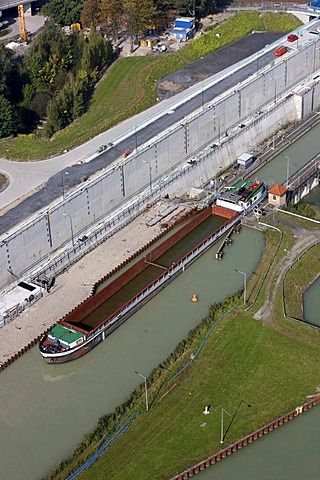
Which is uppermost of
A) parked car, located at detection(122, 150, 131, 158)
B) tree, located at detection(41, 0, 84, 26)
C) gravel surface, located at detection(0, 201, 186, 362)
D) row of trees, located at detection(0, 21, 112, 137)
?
tree, located at detection(41, 0, 84, 26)

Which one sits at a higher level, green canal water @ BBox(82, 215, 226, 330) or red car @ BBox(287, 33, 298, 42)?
red car @ BBox(287, 33, 298, 42)

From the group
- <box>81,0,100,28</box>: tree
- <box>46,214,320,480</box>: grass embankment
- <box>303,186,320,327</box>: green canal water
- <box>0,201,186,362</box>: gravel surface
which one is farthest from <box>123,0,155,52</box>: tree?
<box>46,214,320,480</box>: grass embankment

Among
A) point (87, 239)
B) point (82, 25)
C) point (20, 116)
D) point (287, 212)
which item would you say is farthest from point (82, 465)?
point (82, 25)

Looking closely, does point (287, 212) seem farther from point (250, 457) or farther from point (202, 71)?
point (202, 71)

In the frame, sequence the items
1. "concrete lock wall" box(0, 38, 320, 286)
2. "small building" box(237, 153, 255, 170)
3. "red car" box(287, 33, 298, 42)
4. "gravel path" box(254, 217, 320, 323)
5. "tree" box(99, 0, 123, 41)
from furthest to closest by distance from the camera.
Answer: "tree" box(99, 0, 123, 41) → "red car" box(287, 33, 298, 42) → "small building" box(237, 153, 255, 170) → "concrete lock wall" box(0, 38, 320, 286) → "gravel path" box(254, 217, 320, 323)

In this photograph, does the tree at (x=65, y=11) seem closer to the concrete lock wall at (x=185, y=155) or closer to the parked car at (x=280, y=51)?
the parked car at (x=280, y=51)

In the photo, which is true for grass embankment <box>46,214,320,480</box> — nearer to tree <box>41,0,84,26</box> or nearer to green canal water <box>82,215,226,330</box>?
green canal water <box>82,215,226,330</box>
